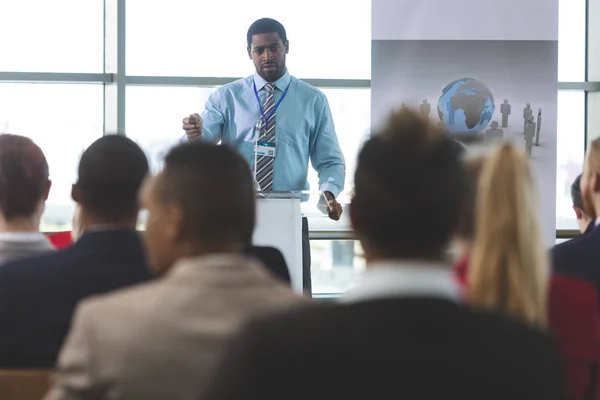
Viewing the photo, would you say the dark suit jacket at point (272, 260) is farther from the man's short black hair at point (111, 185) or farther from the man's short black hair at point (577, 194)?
the man's short black hair at point (577, 194)

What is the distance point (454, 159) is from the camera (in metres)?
1.23

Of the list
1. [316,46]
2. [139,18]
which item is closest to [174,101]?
[139,18]

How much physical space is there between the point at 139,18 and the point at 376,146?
6.26 meters

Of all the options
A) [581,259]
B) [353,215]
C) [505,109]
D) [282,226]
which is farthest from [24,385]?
[505,109]

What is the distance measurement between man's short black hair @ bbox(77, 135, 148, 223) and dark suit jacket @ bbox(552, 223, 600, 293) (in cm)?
125

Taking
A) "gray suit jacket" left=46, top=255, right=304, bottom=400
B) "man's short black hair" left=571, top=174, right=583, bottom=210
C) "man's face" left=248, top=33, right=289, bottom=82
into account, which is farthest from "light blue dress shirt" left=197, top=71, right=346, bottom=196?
"gray suit jacket" left=46, top=255, right=304, bottom=400

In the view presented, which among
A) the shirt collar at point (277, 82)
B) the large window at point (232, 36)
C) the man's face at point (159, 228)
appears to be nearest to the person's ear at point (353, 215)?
the man's face at point (159, 228)

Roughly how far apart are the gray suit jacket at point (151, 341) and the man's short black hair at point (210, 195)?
12 cm

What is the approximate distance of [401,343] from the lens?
1059 mm

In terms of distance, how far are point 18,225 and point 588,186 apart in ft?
5.80

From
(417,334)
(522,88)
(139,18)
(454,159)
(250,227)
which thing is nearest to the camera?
(417,334)

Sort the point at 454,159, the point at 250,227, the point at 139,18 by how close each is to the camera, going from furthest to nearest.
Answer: the point at 139,18, the point at 250,227, the point at 454,159

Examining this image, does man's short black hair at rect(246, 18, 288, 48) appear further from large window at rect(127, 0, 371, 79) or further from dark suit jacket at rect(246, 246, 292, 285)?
dark suit jacket at rect(246, 246, 292, 285)

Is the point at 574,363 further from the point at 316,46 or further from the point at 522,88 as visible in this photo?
the point at 316,46
